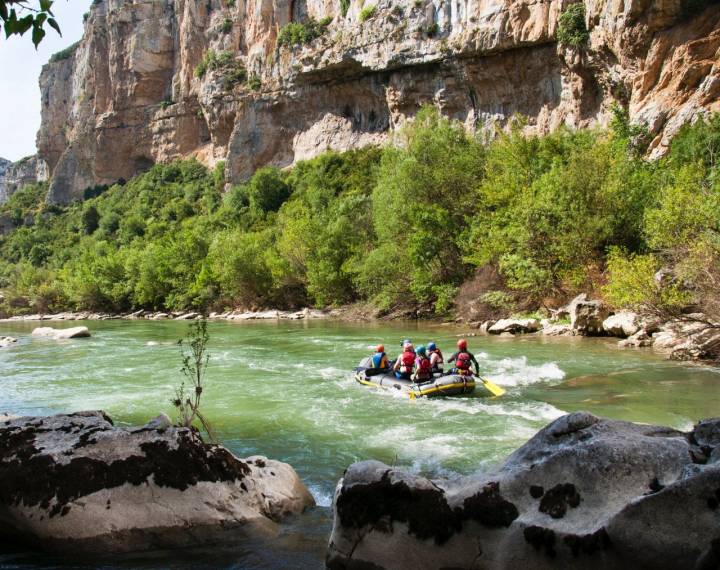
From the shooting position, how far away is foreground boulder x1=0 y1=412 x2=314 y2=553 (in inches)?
157

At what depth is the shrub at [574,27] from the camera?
33156 millimetres

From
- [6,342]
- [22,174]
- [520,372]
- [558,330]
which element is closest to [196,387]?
[520,372]

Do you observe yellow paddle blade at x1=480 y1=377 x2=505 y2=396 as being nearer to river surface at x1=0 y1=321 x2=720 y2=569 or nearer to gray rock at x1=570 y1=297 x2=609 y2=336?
river surface at x1=0 y1=321 x2=720 y2=569

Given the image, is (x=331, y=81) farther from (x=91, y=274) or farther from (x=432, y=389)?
(x=432, y=389)

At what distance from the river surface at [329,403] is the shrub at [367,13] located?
40025mm

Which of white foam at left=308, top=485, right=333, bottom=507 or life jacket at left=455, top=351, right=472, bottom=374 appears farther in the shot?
life jacket at left=455, top=351, right=472, bottom=374

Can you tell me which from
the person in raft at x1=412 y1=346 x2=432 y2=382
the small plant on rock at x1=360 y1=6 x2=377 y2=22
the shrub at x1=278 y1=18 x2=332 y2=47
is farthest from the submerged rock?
the shrub at x1=278 y1=18 x2=332 y2=47

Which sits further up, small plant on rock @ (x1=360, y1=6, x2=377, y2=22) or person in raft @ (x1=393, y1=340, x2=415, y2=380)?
small plant on rock @ (x1=360, y1=6, x2=377, y2=22)

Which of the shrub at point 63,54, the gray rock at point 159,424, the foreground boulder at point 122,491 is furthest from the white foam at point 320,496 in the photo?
the shrub at point 63,54

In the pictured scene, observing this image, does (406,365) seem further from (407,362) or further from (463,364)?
(463,364)

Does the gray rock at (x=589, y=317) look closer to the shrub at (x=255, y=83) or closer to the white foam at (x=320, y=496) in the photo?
the white foam at (x=320, y=496)

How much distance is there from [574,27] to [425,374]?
3063 cm

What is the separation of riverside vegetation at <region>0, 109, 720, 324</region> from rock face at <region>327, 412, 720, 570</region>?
912 cm

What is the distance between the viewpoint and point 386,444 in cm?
702
